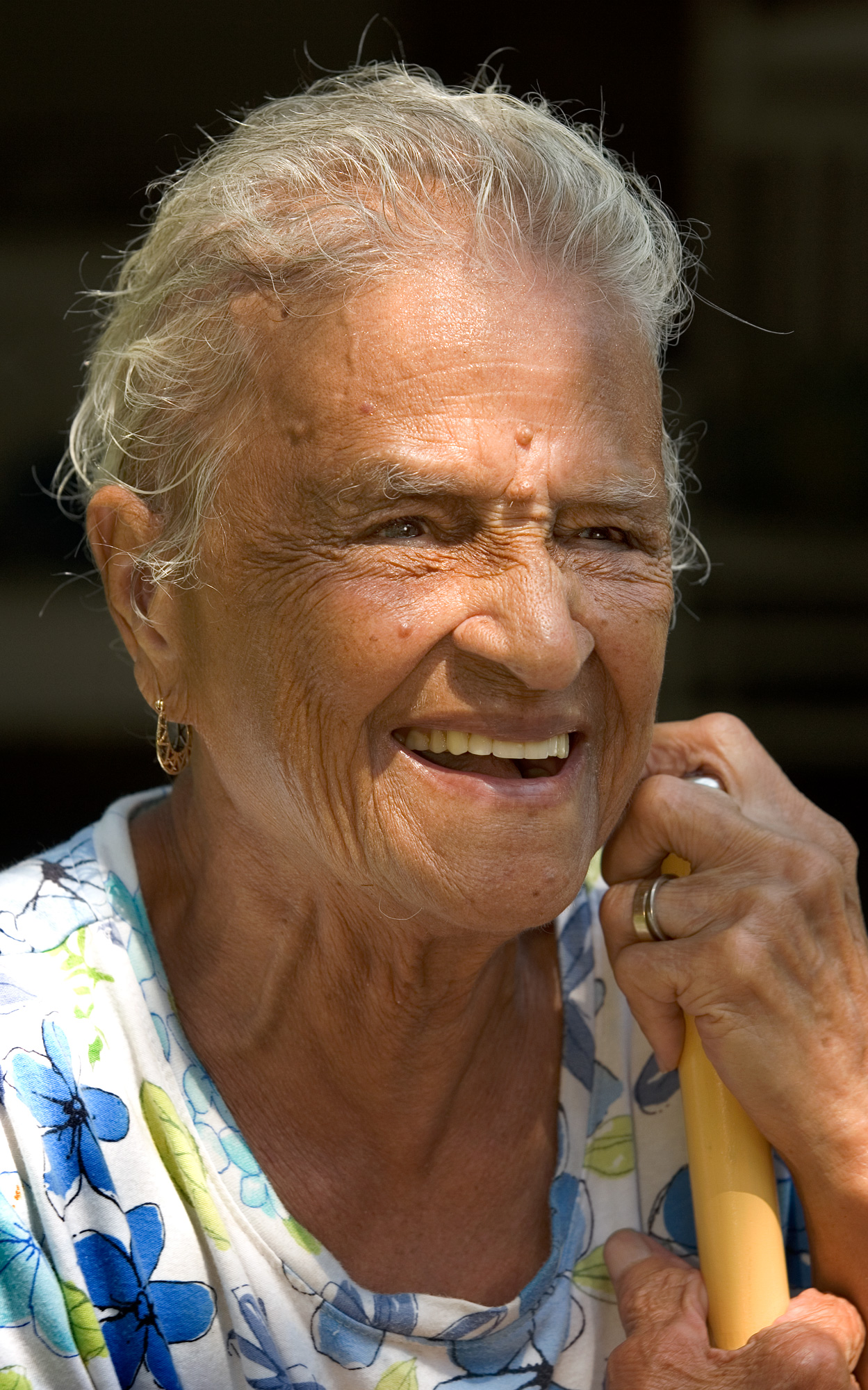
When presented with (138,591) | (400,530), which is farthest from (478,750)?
(138,591)

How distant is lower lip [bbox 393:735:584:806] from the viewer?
73.7 inches

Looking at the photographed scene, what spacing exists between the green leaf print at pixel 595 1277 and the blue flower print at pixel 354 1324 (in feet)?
1.05

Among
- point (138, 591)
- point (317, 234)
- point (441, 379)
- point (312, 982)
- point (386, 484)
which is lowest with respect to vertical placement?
point (312, 982)

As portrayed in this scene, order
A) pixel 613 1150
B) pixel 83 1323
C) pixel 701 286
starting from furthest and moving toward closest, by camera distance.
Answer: pixel 701 286
pixel 613 1150
pixel 83 1323

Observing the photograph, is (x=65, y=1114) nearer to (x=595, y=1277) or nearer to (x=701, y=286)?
(x=595, y=1277)

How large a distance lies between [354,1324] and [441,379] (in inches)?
56.0

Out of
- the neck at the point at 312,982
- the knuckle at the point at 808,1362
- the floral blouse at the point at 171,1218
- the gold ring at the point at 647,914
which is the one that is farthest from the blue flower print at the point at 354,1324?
the gold ring at the point at 647,914

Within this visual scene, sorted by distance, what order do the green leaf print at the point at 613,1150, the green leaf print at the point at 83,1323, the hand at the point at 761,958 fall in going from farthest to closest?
the green leaf print at the point at 613,1150, the hand at the point at 761,958, the green leaf print at the point at 83,1323

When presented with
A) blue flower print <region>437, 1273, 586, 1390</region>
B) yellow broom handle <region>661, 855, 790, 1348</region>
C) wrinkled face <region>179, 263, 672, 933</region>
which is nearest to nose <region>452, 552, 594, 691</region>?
wrinkled face <region>179, 263, 672, 933</region>

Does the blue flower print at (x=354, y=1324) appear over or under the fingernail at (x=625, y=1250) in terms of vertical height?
over

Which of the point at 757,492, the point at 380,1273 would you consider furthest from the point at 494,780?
the point at 757,492

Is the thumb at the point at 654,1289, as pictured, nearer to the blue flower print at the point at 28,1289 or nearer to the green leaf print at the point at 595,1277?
the green leaf print at the point at 595,1277

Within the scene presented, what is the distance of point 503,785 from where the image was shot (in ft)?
6.23

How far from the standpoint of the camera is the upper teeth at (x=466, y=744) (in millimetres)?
1893
